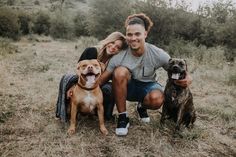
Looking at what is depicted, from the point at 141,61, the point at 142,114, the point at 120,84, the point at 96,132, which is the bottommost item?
the point at 96,132

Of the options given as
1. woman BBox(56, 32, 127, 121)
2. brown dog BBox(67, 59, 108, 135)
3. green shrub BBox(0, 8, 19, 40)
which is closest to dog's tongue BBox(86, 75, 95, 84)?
brown dog BBox(67, 59, 108, 135)

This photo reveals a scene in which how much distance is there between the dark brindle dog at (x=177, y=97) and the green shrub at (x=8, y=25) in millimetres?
14955

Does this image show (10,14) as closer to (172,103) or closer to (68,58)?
(68,58)

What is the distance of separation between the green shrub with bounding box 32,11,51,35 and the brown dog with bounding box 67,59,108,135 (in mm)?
18903

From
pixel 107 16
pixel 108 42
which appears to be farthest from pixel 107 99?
pixel 107 16

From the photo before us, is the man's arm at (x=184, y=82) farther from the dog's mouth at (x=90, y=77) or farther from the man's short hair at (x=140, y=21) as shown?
the dog's mouth at (x=90, y=77)

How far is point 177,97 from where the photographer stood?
A: 4.64 meters

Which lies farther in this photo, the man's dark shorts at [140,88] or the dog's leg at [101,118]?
the man's dark shorts at [140,88]

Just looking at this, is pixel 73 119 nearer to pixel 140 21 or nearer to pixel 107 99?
pixel 107 99

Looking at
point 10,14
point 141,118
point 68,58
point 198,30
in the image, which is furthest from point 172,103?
point 10,14

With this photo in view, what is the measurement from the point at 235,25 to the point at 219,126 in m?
9.60

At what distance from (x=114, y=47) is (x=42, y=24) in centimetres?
1941

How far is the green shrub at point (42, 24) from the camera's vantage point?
22.8 meters

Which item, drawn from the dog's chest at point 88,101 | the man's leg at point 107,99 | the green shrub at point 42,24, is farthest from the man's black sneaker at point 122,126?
the green shrub at point 42,24
